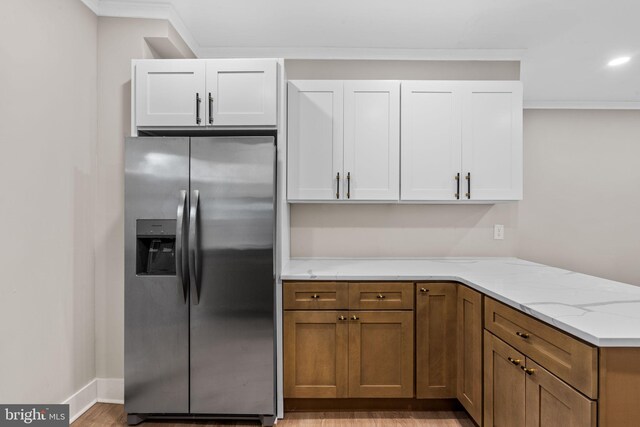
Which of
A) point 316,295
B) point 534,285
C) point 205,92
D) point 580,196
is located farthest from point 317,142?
point 580,196

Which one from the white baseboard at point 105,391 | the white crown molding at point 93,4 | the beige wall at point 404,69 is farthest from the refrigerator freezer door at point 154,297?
the beige wall at point 404,69

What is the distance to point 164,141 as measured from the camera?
225cm

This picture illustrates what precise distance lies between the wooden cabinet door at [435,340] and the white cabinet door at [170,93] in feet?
6.12

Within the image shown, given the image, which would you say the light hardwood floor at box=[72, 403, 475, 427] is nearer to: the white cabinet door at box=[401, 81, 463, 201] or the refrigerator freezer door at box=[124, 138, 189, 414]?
the refrigerator freezer door at box=[124, 138, 189, 414]

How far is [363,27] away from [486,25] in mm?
876

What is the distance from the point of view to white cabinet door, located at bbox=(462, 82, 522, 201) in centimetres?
278

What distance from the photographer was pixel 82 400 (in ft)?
7.79

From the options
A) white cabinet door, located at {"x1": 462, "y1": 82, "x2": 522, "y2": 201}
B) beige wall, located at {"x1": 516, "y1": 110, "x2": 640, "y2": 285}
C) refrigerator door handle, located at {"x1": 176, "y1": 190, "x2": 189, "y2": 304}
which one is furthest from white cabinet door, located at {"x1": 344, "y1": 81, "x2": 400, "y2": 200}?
beige wall, located at {"x1": 516, "y1": 110, "x2": 640, "y2": 285}

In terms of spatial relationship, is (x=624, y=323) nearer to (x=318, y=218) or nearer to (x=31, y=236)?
(x=318, y=218)

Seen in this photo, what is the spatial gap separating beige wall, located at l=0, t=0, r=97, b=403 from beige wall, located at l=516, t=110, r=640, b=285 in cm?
365

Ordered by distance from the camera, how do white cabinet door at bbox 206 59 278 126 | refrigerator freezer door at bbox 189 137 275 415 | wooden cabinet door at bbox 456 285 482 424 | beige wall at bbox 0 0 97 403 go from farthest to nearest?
white cabinet door at bbox 206 59 278 126 → refrigerator freezer door at bbox 189 137 275 415 → wooden cabinet door at bbox 456 285 482 424 → beige wall at bbox 0 0 97 403

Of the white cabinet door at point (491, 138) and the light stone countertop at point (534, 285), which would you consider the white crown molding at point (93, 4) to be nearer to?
the light stone countertop at point (534, 285)

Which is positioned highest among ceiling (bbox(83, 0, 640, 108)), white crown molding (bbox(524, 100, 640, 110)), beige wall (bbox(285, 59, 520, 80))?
ceiling (bbox(83, 0, 640, 108))

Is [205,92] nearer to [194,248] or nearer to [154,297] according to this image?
[194,248]
